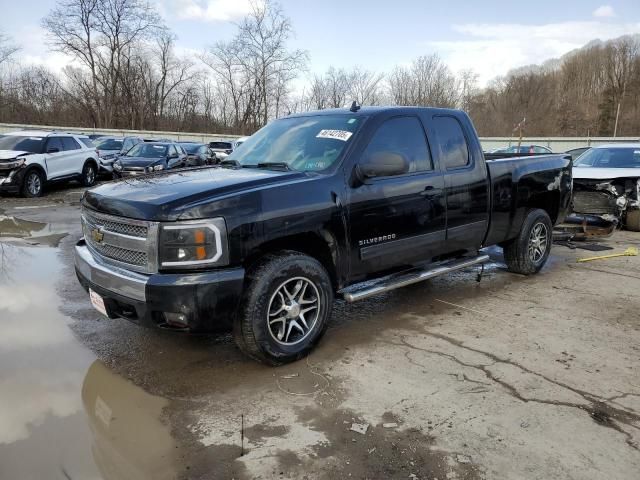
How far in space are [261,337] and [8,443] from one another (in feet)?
5.31

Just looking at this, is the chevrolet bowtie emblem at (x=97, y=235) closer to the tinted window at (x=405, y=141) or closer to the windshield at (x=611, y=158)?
the tinted window at (x=405, y=141)

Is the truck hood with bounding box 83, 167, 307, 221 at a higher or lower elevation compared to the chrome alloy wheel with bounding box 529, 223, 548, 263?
higher

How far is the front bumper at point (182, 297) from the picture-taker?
3326 millimetres

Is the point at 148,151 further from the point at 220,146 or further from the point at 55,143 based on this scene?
the point at 220,146

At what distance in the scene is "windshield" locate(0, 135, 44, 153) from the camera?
1412 centimetres

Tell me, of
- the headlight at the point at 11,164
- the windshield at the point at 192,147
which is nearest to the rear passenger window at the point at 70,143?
the headlight at the point at 11,164

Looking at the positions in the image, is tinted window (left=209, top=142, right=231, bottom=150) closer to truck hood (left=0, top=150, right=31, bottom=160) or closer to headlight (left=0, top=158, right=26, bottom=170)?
truck hood (left=0, top=150, right=31, bottom=160)

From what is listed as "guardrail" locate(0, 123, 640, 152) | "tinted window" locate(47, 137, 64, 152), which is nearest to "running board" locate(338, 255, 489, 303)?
"tinted window" locate(47, 137, 64, 152)

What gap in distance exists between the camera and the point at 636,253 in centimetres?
788

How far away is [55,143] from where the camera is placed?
49.6 feet

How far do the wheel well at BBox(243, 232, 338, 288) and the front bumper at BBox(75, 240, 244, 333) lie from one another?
0.23m

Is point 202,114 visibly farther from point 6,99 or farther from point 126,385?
point 126,385

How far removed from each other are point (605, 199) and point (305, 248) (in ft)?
24.6

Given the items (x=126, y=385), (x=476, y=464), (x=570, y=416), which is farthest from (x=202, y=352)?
(x=570, y=416)
